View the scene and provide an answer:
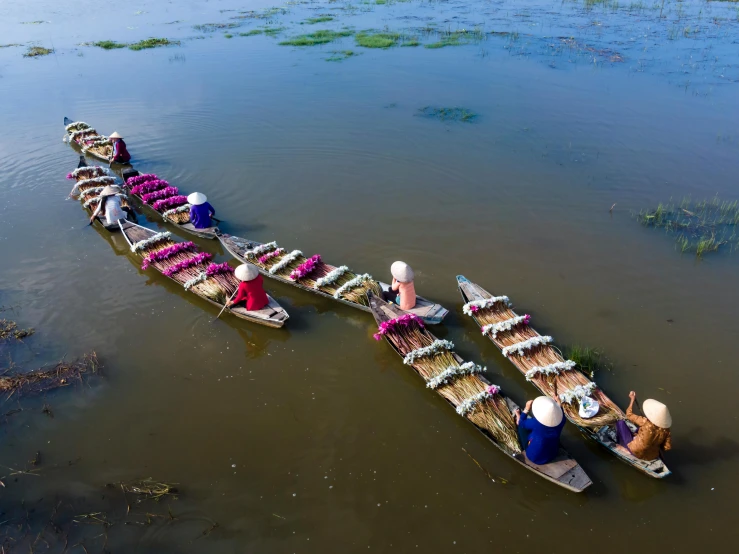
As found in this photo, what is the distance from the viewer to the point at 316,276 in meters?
9.09

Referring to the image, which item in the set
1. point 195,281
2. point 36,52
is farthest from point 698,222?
point 36,52

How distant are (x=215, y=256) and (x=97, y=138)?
27.3 ft

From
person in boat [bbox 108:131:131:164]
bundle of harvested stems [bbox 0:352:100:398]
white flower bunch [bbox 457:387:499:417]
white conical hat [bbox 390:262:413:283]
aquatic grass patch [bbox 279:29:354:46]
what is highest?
aquatic grass patch [bbox 279:29:354:46]

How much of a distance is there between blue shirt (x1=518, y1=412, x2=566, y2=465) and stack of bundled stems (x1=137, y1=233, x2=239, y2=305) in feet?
18.9

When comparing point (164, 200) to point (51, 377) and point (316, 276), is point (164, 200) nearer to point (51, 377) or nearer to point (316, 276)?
point (316, 276)

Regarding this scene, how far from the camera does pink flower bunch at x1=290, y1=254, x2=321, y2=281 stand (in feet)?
29.3

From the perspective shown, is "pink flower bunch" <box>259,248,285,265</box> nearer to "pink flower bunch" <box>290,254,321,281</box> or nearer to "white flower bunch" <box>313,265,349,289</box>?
"pink flower bunch" <box>290,254,321,281</box>

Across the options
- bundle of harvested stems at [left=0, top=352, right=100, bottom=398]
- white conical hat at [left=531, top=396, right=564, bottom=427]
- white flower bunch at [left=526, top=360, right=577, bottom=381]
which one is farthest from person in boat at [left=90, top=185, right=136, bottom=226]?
white conical hat at [left=531, top=396, right=564, bottom=427]

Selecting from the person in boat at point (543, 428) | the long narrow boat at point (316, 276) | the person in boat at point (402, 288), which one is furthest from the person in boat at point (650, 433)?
the person in boat at point (402, 288)

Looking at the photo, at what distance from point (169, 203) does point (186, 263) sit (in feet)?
9.90

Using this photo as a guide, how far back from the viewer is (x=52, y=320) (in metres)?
8.39

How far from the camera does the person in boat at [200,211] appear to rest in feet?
33.8

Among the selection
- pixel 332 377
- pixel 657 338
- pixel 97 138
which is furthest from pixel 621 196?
pixel 97 138

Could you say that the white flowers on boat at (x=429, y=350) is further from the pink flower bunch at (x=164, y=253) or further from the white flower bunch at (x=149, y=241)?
the white flower bunch at (x=149, y=241)
